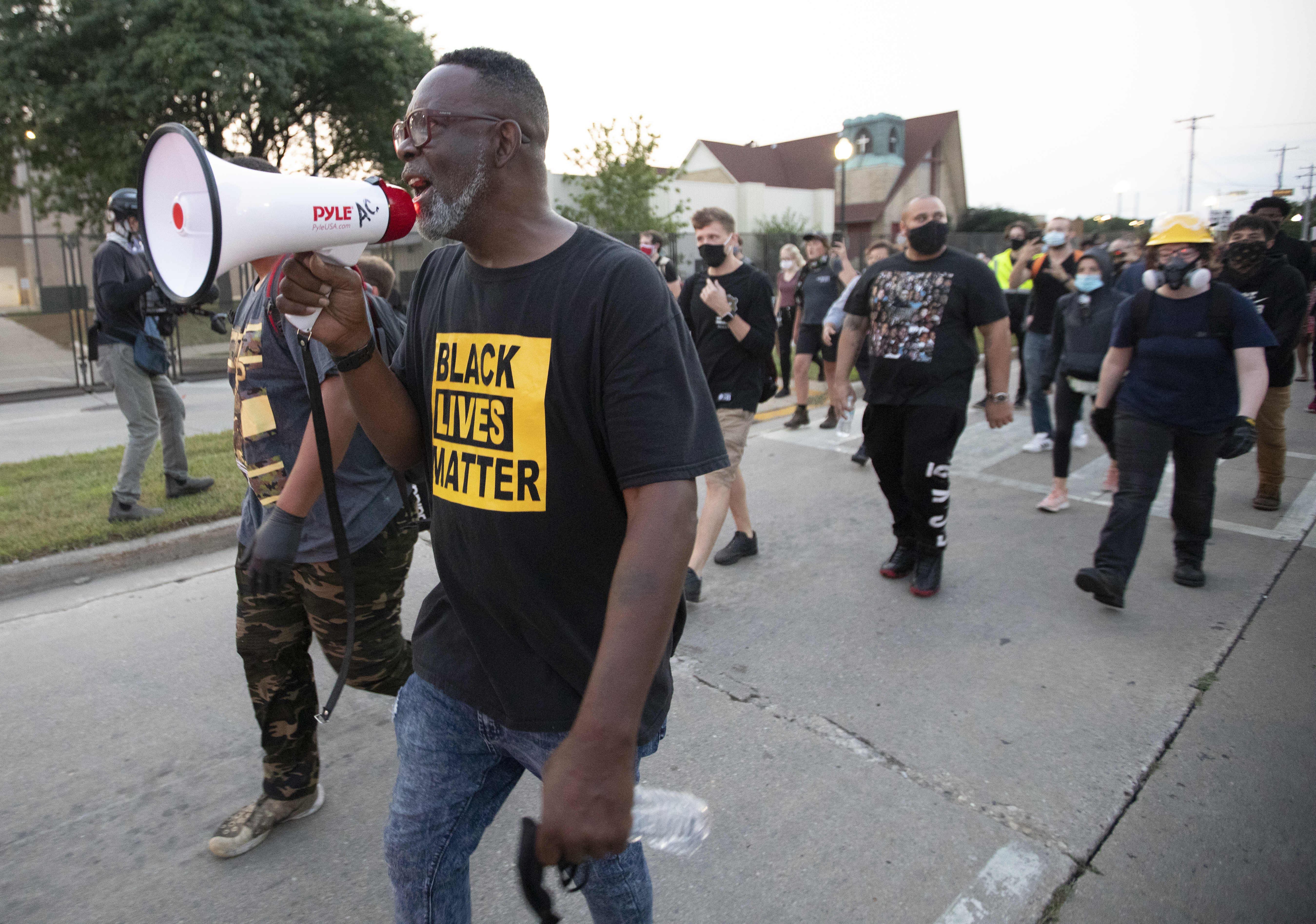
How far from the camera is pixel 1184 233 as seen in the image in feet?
13.8

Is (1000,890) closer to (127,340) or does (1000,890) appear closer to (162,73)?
(127,340)

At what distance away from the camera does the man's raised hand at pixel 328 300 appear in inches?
61.0

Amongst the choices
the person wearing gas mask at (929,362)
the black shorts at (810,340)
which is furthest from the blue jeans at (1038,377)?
the person wearing gas mask at (929,362)

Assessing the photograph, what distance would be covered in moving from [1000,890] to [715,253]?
3.37 metres

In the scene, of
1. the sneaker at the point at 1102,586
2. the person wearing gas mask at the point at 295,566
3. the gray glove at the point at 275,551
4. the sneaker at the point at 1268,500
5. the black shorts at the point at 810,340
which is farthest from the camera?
the black shorts at the point at 810,340

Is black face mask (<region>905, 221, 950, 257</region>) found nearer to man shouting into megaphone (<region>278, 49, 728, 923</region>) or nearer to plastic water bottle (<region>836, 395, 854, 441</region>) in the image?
plastic water bottle (<region>836, 395, 854, 441</region>)

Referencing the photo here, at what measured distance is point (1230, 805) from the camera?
2756mm

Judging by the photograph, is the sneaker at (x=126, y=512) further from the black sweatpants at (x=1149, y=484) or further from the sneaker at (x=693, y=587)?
the black sweatpants at (x=1149, y=484)

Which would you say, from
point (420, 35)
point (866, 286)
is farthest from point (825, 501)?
point (420, 35)

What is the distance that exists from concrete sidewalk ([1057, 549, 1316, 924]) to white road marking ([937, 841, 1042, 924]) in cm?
11

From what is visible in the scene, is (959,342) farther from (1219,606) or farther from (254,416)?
(254,416)

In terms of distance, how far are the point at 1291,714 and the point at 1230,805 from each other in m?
0.80

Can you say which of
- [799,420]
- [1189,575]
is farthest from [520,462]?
[799,420]

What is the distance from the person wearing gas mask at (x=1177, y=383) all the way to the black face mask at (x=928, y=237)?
96 cm
